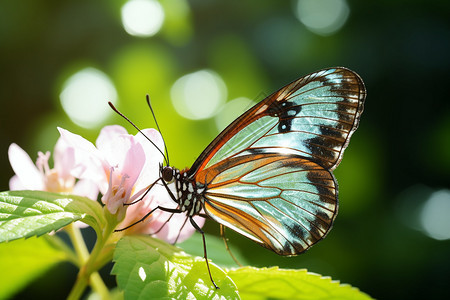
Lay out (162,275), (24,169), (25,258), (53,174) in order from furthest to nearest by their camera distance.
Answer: (25,258)
(53,174)
(24,169)
(162,275)

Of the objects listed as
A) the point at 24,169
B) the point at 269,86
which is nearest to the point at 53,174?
the point at 24,169

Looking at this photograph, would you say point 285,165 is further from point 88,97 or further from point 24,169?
point 88,97

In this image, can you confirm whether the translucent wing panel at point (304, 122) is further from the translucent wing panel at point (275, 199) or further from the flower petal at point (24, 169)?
the flower petal at point (24, 169)

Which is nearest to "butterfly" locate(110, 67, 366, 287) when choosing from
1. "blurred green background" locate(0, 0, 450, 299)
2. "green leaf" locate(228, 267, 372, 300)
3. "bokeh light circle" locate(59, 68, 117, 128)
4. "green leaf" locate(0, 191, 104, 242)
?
Result: "green leaf" locate(228, 267, 372, 300)

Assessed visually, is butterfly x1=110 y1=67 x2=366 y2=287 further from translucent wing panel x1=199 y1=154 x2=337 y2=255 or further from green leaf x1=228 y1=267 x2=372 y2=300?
green leaf x1=228 y1=267 x2=372 y2=300

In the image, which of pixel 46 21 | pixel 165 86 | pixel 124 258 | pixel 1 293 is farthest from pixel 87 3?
pixel 124 258
